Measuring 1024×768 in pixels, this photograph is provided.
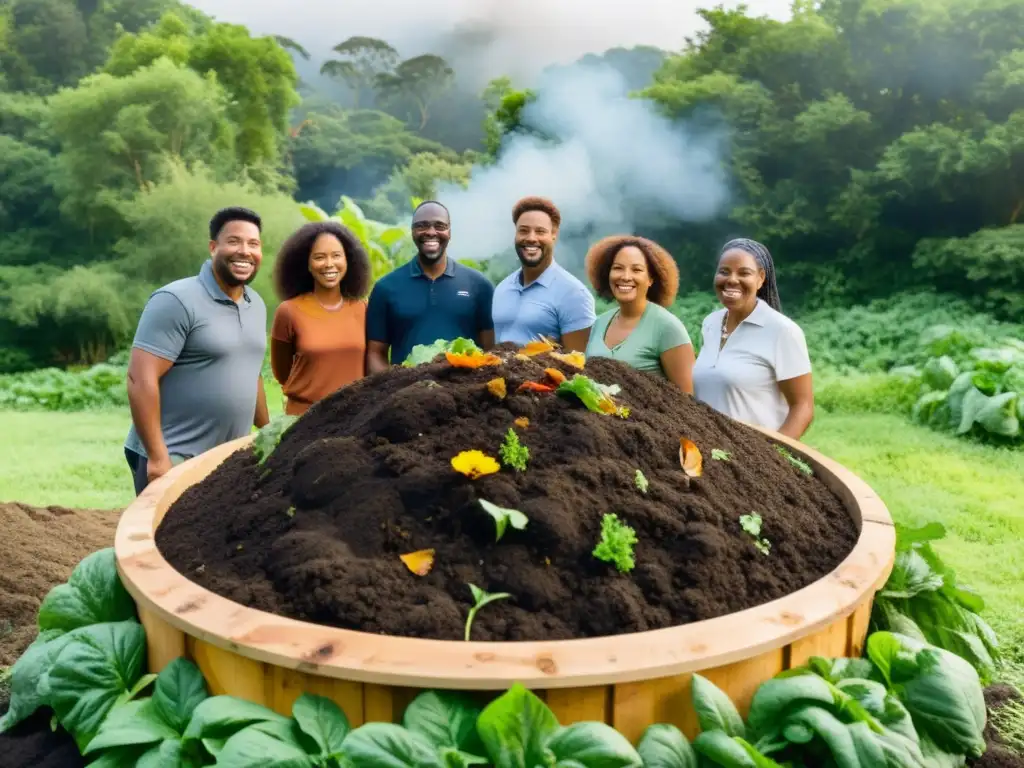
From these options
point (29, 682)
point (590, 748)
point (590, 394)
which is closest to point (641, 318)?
point (590, 394)

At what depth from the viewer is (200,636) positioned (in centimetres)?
179

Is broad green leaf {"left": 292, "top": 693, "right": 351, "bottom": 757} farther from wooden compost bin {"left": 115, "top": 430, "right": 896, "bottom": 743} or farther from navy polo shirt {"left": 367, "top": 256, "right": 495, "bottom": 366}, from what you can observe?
navy polo shirt {"left": 367, "top": 256, "right": 495, "bottom": 366}

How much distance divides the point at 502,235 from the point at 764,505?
611 inches

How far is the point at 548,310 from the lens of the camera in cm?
368

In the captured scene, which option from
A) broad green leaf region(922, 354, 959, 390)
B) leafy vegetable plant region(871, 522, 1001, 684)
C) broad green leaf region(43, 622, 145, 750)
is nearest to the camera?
broad green leaf region(43, 622, 145, 750)

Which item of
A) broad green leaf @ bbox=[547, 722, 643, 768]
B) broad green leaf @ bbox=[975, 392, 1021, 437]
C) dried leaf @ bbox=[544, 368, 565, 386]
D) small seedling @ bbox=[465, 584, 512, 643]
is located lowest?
broad green leaf @ bbox=[975, 392, 1021, 437]

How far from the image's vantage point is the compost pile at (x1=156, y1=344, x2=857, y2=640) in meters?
1.88

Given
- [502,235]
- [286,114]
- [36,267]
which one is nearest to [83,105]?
[36,267]

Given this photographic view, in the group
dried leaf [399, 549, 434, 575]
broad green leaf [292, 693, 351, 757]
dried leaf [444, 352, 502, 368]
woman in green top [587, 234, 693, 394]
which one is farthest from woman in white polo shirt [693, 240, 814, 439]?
broad green leaf [292, 693, 351, 757]

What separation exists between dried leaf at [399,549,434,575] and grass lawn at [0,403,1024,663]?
2682 millimetres

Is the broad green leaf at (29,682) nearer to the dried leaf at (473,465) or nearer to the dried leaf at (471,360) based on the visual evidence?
the dried leaf at (473,465)

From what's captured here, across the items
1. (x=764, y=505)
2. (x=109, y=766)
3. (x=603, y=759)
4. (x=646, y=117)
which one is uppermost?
(x=646, y=117)

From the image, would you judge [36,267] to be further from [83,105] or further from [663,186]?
[663,186]

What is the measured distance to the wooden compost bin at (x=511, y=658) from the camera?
5.33 ft
